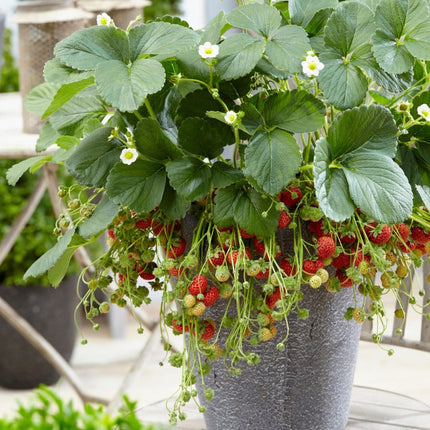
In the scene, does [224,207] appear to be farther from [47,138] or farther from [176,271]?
[47,138]

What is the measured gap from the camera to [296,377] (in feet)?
2.46

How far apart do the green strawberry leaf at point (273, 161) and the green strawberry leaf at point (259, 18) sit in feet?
0.31

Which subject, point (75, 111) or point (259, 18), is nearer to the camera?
point (259, 18)

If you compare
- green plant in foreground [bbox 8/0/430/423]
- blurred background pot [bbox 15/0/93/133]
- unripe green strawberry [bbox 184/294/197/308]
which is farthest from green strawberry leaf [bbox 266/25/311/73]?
blurred background pot [bbox 15/0/93/133]

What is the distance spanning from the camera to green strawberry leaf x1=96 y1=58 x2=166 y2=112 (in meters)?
0.63

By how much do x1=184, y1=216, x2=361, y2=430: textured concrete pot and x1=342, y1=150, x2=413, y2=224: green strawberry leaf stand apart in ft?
0.40

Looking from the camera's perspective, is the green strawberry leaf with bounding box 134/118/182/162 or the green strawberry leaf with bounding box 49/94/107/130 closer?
the green strawberry leaf with bounding box 134/118/182/162

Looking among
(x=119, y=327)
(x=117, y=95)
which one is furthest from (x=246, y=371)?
(x=119, y=327)

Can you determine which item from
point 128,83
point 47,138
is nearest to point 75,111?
point 47,138

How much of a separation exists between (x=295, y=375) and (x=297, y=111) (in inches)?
10.0

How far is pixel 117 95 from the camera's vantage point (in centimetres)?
63

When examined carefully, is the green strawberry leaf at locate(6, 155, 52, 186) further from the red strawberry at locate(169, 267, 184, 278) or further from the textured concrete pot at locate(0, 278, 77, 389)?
the textured concrete pot at locate(0, 278, 77, 389)

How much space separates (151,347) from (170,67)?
1160mm

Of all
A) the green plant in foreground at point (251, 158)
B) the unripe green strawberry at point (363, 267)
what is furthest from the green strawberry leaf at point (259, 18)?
the unripe green strawberry at point (363, 267)
